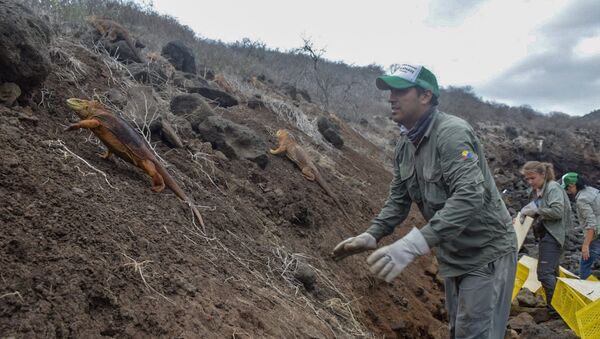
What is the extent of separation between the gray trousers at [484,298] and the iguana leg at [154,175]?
2.29 m

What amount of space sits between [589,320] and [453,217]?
9.36 feet

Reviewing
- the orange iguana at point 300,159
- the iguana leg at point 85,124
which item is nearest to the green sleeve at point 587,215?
the orange iguana at point 300,159

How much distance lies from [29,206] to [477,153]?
249cm

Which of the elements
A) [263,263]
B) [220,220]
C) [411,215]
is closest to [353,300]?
[263,263]

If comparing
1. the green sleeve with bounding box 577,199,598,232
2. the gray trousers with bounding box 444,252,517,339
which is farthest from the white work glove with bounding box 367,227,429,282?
the green sleeve with bounding box 577,199,598,232

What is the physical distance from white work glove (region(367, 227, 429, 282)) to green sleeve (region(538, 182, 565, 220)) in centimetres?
319

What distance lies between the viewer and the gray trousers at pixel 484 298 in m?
2.90

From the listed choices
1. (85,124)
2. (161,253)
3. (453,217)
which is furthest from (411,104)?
(85,124)

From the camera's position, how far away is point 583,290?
15.9 ft

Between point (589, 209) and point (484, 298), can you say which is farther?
point (589, 209)

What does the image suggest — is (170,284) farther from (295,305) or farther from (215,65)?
(215,65)

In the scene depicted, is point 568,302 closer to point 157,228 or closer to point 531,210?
point 531,210

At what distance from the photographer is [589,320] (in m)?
4.45

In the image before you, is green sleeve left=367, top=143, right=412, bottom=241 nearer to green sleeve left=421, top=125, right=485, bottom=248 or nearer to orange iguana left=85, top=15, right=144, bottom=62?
green sleeve left=421, top=125, right=485, bottom=248
